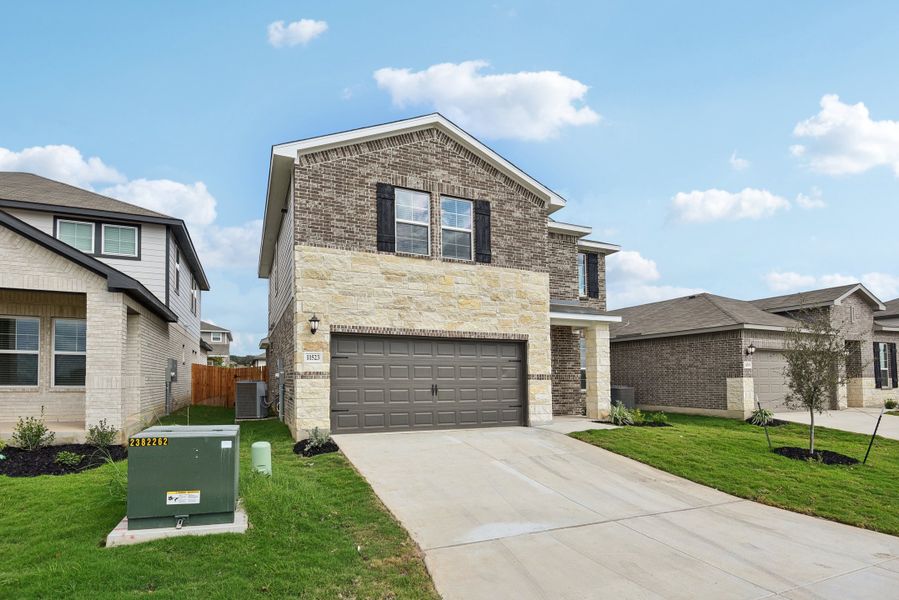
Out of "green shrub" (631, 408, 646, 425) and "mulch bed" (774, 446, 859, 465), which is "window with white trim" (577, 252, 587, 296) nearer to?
"green shrub" (631, 408, 646, 425)

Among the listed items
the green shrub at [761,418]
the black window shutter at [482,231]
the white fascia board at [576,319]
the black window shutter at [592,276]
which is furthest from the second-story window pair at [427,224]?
the green shrub at [761,418]

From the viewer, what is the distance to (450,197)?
1407cm

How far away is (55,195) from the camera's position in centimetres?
1573

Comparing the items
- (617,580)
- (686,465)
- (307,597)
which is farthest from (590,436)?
(307,597)

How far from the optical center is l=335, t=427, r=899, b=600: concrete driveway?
5.31 meters

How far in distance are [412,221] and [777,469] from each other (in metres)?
9.42

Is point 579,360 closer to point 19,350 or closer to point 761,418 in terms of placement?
point 761,418

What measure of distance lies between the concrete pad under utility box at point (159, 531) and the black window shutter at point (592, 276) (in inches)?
616

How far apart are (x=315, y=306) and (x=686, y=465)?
8.32m

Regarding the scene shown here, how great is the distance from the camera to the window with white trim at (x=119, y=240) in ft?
50.7

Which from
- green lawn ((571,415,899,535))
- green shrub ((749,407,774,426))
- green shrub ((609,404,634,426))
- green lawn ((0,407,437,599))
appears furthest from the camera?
green shrub ((749,407,774,426))

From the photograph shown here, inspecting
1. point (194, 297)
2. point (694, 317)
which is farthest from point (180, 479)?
point (694, 317)

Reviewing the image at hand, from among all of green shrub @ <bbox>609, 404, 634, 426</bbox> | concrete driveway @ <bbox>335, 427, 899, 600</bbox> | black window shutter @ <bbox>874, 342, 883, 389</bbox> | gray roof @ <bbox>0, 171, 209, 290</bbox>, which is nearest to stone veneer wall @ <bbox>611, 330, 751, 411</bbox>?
green shrub @ <bbox>609, 404, 634, 426</bbox>

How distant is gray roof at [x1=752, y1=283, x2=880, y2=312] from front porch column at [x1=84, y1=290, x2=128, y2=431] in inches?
1000
